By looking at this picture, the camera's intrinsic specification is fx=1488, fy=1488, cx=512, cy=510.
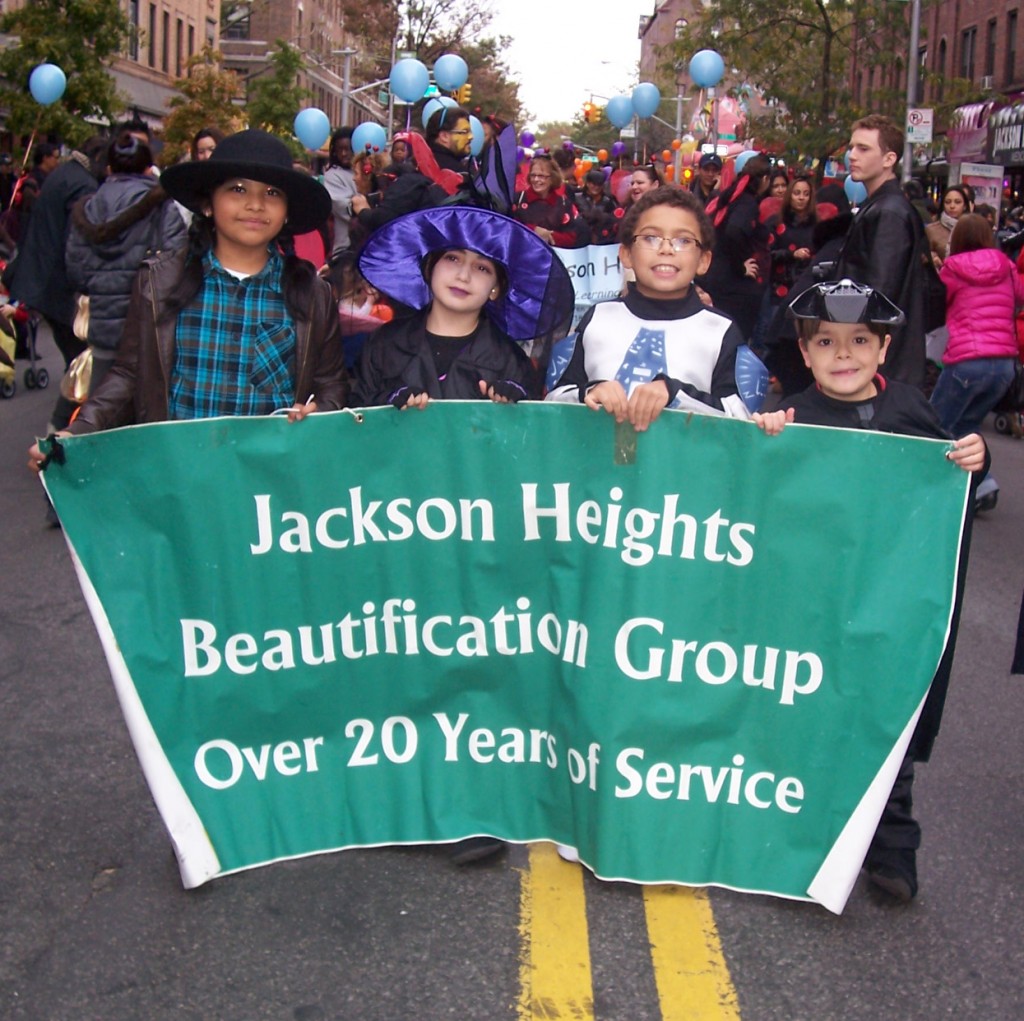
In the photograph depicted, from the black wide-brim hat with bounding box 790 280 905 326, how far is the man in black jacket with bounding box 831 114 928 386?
2704mm

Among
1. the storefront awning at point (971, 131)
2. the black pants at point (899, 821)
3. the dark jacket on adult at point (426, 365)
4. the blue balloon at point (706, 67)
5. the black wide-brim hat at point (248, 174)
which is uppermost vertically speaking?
the storefront awning at point (971, 131)

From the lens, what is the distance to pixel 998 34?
41.5m

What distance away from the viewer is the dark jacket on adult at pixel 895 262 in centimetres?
640

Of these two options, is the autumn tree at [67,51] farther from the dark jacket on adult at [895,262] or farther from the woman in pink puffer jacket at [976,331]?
the dark jacket on adult at [895,262]

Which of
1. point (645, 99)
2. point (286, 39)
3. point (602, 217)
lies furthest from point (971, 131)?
point (286, 39)

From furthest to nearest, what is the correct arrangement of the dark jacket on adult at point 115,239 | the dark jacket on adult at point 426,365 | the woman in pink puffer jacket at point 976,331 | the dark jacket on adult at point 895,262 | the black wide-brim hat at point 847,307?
the woman in pink puffer jacket at point 976,331 → the dark jacket on adult at point 115,239 → the dark jacket on adult at point 895,262 → the dark jacket on adult at point 426,365 → the black wide-brim hat at point 847,307

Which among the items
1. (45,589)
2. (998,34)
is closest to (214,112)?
(998,34)

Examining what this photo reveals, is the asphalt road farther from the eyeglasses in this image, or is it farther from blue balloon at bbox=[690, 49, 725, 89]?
blue balloon at bbox=[690, 49, 725, 89]

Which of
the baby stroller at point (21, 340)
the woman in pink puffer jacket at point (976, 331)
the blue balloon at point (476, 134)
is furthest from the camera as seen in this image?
the baby stroller at point (21, 340)

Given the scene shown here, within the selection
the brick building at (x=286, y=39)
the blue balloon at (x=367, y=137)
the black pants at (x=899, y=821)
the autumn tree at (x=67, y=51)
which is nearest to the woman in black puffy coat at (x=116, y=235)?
the black pants at (x=899, y=821)

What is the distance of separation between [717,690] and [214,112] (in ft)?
137

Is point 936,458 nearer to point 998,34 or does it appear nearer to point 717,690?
point 717,690

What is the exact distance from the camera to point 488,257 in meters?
4.12

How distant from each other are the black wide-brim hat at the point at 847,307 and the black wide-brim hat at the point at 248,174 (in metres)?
→ 1.35
